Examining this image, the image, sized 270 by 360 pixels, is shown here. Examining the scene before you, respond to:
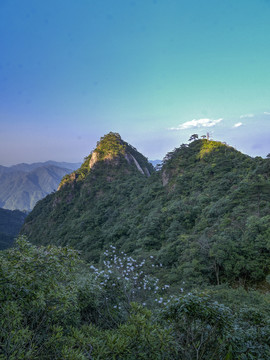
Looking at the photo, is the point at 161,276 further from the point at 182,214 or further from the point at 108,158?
the point at 108,158

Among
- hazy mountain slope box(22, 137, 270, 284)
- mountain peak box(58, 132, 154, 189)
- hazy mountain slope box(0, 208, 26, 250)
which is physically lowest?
Result: hazy mountain slope box(0, 208, 26, 250)

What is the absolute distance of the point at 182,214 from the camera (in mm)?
22516

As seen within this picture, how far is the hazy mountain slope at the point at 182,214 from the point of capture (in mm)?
13164

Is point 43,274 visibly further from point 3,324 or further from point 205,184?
point 205,184

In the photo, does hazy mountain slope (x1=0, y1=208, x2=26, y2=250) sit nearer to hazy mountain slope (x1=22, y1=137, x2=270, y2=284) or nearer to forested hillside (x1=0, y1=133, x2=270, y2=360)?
hazy mountain slope (x1=22, y1=137, x2=270, y2=284)

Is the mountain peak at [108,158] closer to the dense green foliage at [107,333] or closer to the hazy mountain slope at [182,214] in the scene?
the hazy mountain slope at [182,214]

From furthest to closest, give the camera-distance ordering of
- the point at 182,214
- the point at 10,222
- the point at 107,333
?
the point at 10,222
the point at 182,214
the point at 107,333

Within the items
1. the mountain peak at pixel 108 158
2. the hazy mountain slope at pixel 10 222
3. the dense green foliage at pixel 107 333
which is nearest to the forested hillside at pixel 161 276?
the dense green foliage at pixel 107 333

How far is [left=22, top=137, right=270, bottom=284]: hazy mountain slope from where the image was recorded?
13.2 meters

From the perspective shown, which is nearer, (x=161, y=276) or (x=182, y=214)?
(x=161, y=276)

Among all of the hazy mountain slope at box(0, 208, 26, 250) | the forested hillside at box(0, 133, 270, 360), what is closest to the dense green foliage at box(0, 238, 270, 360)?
the forested hillside at box(0, 133, 270, 360)

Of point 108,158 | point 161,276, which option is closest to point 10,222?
point 108,158

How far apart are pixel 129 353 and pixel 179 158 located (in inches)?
1271

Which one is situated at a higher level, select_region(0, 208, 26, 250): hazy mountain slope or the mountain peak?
the mountain peak
